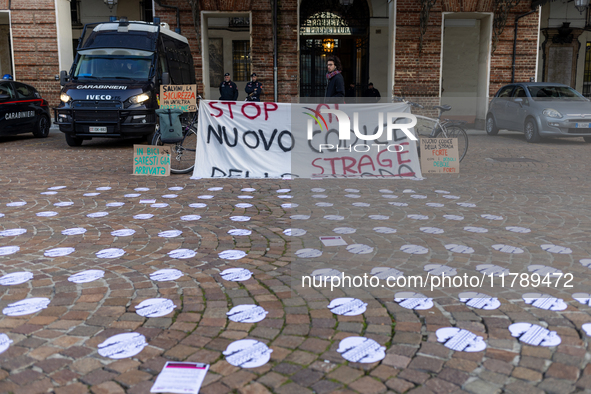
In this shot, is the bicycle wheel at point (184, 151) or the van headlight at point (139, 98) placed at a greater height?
the van headlight at point (139, 98)

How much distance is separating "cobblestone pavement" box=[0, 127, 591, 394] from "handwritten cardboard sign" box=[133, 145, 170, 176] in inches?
25.1

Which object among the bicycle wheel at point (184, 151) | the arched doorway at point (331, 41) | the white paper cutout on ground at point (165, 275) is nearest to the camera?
the white paper cutout on ground at point (165, 275)

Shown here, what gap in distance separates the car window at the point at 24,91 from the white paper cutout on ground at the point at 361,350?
47.1ft

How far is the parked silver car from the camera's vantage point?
1410 cm

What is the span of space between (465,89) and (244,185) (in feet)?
57.1

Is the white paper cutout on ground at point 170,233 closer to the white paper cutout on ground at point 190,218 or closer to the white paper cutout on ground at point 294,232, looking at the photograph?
the white paper cutout on ground at point 190,218

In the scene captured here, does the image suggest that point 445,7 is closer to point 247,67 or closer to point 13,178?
point 247,67

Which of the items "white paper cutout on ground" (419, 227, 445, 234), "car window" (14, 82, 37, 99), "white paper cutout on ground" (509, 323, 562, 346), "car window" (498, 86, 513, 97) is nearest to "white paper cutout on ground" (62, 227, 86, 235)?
"white paper cutout on ground" (419, 227, 445, 234)

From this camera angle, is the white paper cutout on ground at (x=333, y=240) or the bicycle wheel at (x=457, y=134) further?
the bicycle wheel at (x=457, y=134)

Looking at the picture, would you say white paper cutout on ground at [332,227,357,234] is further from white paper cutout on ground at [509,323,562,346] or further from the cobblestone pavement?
white paper cutout on ground at [509,323,562,346]

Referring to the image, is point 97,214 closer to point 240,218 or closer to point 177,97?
point 240,218

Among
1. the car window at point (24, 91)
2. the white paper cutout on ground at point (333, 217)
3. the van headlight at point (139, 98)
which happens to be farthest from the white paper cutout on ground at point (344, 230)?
the car window at point (24, 91)

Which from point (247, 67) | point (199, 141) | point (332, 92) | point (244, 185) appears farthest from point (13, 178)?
point (247, 67)

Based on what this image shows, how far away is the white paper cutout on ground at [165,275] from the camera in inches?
152
